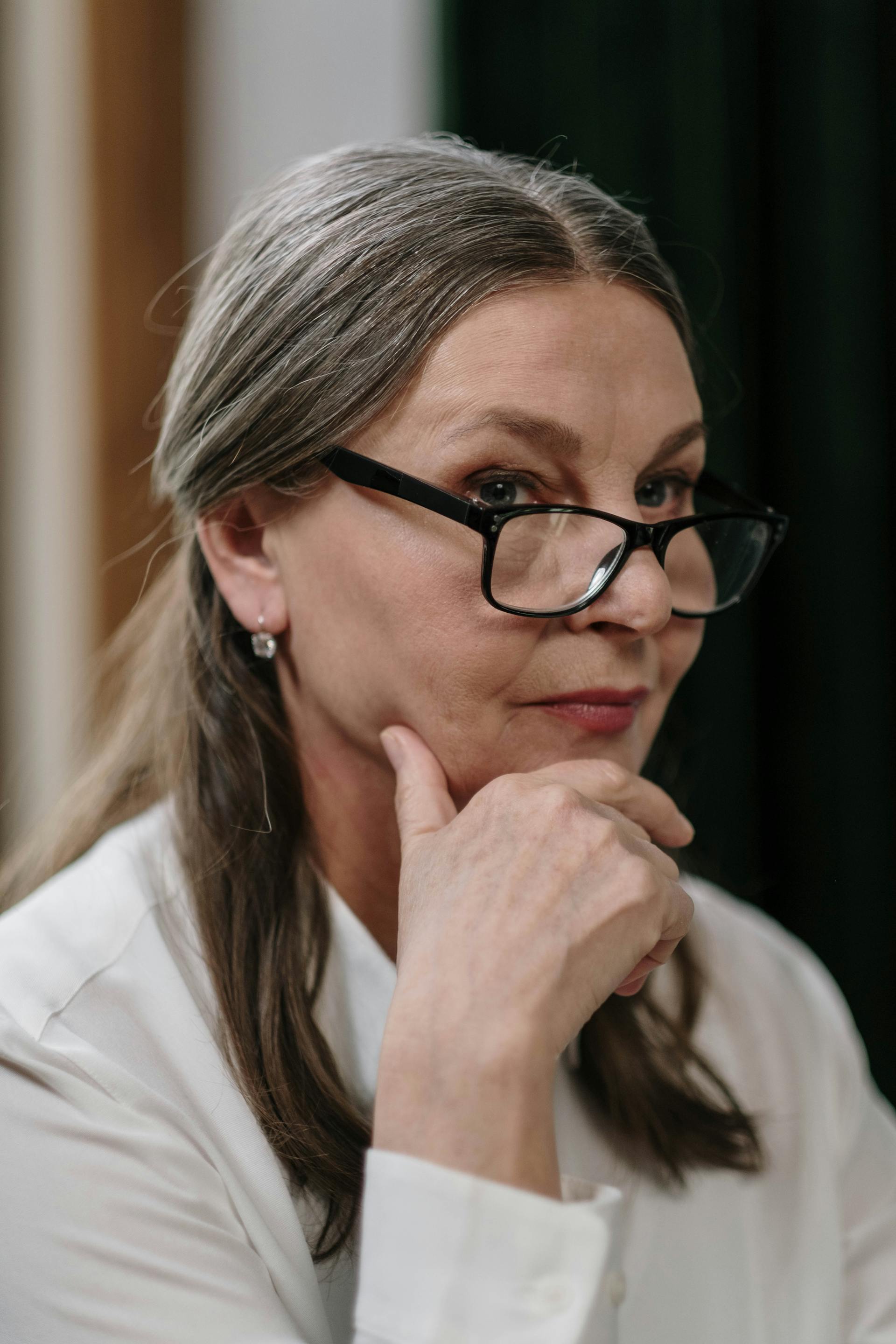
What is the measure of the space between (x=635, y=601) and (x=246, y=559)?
38 centimetres

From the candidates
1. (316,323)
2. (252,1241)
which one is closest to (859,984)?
(252,1241)

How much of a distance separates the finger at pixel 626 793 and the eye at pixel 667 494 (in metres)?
0.25

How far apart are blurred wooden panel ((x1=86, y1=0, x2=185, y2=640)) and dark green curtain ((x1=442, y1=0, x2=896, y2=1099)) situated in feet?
2.11

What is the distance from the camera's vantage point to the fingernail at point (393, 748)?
103 centimetres

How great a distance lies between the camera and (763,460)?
1.70 m

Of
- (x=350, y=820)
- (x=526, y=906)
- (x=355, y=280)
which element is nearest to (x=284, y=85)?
(x=355, y=280)

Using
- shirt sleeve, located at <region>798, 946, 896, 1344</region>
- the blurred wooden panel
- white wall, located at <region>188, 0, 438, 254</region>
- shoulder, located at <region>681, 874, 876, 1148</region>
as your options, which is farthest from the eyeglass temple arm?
white wall, located at <region>188, 0, 438, 254</region>

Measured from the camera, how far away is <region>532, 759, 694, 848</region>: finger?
100 cm

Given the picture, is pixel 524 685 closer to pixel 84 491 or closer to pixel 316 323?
pixel 316 323

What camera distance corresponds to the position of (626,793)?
1015mm

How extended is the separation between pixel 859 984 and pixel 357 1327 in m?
1.10

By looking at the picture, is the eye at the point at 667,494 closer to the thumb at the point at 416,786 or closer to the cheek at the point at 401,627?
the cheek at the point at 401,627

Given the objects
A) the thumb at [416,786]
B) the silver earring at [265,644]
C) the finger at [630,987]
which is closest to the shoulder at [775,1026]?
the finger at [630,987]

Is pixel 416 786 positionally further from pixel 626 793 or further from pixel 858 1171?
pixel 858 1171
